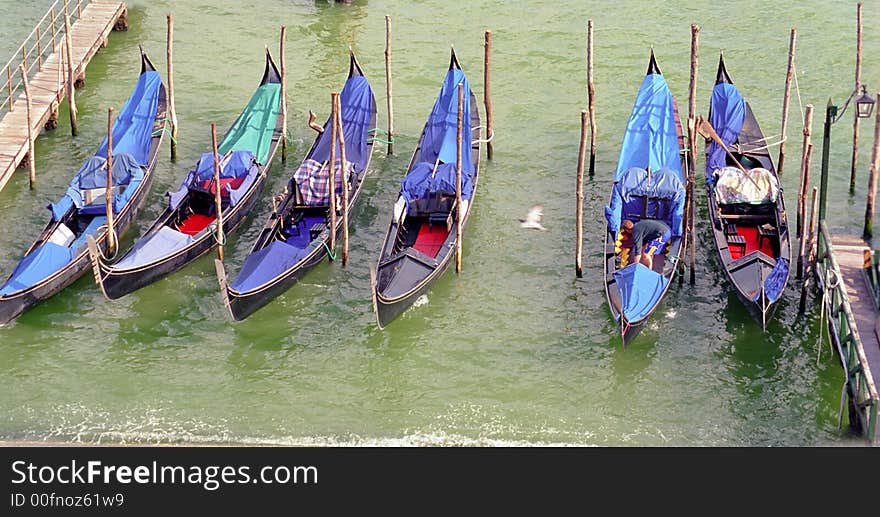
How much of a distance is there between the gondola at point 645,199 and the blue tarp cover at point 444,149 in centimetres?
237

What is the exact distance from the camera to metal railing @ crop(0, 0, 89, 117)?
2488 cm

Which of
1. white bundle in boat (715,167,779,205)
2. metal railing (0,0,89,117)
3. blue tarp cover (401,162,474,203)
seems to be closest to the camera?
white bundle in boat (715,167,779,205)

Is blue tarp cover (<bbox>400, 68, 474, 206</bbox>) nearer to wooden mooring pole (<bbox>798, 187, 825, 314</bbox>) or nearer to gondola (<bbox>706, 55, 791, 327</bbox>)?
gondola (<bbox>706, 55, 791, 327</bbox>)

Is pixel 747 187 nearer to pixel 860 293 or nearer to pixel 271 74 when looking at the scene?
pixel 860 293

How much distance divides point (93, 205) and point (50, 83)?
15.7 ft

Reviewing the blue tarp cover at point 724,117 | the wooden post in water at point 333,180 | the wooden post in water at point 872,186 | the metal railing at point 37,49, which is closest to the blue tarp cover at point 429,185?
the wooden post in water at point 333,180

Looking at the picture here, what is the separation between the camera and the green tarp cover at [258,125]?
74.7ft

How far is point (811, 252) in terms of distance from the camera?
61.7 ft

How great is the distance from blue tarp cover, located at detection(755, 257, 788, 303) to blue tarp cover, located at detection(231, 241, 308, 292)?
6.37m

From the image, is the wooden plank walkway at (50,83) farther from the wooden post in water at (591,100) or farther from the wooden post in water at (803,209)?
the wooden post in water at (803,209)

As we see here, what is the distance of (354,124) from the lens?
23.4 metres

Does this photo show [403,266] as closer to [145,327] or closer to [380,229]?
[380,229]

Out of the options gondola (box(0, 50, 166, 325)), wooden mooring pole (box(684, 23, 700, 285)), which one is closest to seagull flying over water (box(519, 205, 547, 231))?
wooden mooring pole (box(684, 23, 700, 285))

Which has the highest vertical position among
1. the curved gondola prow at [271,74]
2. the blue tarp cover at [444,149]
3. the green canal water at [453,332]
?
the curved gondola prow at [271,74]
